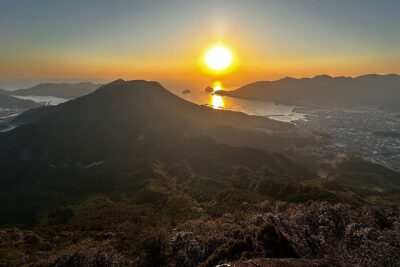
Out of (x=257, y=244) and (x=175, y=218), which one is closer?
(x=257, y=244)

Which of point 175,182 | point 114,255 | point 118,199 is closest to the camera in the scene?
point 114,255

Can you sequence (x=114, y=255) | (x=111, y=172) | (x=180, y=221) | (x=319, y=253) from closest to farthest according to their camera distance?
(x=319, y=253), (x=114, y=255), (x=180, y=221), (x=111, y=172)

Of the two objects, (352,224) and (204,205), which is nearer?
(352,224)

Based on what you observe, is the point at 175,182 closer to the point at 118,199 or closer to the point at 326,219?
the point at 118,199

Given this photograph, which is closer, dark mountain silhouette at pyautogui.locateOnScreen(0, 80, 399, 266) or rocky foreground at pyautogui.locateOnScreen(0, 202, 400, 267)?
rocky foreground at pyautogui.locateOnScreen(0, 202, 400, 267)

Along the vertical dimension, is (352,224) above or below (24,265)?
above

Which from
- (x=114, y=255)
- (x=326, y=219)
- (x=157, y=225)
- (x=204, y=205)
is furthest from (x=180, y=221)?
(x=326, y=219)

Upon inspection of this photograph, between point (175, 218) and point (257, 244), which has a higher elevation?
point (257, 244)

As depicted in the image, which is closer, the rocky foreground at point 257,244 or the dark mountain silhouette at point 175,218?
the rocky foreground at point 257,244
